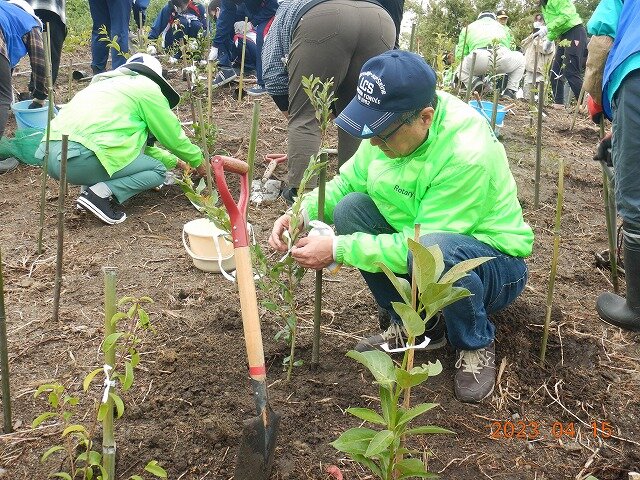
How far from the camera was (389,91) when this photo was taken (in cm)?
198

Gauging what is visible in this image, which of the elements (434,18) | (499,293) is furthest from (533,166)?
(434,18)

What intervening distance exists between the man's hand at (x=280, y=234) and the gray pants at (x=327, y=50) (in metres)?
1.41

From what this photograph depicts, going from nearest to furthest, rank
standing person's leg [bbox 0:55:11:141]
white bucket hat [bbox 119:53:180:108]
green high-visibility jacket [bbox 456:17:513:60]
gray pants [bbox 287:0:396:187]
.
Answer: gray pants [bbox 287:0:396:187] < white bucket hat [bbox 119:53:180:108] < standing person's leg [bbox 0:55:11:141] < green high-visibility jacket [bbox 456:17:513:60]

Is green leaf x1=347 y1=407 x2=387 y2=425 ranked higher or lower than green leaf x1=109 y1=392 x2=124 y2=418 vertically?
higher

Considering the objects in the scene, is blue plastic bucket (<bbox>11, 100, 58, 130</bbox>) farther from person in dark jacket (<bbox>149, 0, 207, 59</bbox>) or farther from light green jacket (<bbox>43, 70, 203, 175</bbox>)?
person in dark jacket (<bbox>149, 0, 207, 59</bbox>)

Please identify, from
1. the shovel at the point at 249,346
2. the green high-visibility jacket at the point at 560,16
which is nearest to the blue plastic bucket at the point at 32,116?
the shovel at the point at 249,346

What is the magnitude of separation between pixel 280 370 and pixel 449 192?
2.94 ft

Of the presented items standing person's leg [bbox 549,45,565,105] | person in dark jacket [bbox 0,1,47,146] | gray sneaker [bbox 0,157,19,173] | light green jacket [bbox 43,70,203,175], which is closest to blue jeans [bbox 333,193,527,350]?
light green jacket [bbox 43,70,203,175]

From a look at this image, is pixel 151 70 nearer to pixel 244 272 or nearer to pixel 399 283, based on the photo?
pixel 244 272

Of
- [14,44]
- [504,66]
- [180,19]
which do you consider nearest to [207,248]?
[14,44]

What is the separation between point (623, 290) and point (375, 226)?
1418mm

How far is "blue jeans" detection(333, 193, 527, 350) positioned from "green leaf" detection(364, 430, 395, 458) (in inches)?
31.0

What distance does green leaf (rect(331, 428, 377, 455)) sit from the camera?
4.72 ft

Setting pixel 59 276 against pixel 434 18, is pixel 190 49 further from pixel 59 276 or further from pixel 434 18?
pixel 434 18
